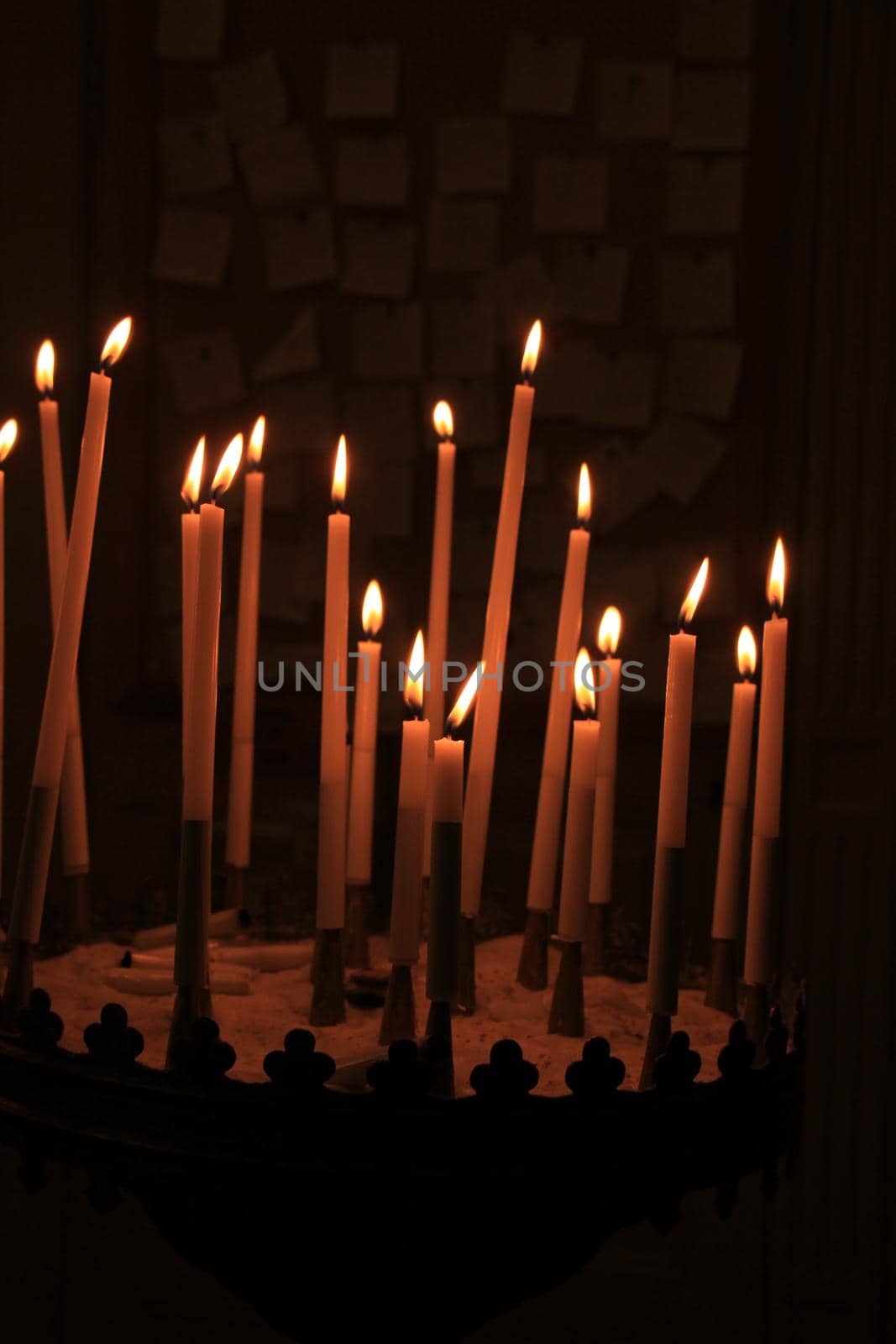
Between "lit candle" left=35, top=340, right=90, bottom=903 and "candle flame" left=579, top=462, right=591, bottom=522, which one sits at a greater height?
"candle flame" left=579, top=462, right=591, bottom=522

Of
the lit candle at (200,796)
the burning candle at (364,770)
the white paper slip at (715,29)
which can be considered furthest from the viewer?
the white paper slip at (715,29)

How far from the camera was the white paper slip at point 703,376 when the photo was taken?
1.58m

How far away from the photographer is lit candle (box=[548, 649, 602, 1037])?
78 cm

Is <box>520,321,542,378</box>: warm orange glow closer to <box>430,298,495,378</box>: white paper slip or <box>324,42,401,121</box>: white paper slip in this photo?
<box>430,298,495,378</box>: white paper slip

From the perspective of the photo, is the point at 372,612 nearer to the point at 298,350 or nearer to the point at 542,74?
the point at 298,350

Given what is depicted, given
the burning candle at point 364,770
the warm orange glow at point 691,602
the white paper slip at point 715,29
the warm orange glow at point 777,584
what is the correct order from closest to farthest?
the warm orange glow at point 691,602
the warm orange glow at point 777,584
the burning candle at point 364,770
the white paper slip at point 715,29

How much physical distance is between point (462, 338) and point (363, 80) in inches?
14.1

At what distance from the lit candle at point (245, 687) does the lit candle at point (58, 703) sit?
0.28 metres

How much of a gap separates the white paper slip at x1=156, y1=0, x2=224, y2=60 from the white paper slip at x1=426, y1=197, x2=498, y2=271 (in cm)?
36

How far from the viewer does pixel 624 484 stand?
1.61 metres

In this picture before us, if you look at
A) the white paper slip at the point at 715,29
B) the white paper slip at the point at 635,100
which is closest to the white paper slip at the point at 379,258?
the white paper slip at the point at 635,100

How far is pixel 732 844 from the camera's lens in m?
0.91

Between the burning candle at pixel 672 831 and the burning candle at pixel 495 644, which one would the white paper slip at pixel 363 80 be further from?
the burning candle at pixel 672 831

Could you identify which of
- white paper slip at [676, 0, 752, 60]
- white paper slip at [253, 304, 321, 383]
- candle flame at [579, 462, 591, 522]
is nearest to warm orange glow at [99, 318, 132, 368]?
candle flame at [579, 462, 591, 522]
